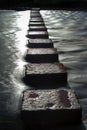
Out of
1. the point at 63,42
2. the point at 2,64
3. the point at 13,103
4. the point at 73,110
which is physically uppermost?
the point at 73,110

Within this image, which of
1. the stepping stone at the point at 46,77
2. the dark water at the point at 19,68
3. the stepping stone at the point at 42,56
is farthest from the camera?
the stepping stone at the point at 42,56

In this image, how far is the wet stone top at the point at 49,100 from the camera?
2.24 metres

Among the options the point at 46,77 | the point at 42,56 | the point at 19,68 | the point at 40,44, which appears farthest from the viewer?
the point at 40,44

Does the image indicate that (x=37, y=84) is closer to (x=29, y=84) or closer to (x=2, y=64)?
(x=29, y=84)

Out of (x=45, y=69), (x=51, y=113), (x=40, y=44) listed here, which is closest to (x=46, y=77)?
(x=45, y=69)

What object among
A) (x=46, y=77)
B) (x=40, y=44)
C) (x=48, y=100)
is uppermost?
(x=48, y=100)

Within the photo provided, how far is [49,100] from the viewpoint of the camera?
2.38 meters

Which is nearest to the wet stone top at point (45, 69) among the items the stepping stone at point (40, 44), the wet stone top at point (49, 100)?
the wet stone top at point (49, 100)

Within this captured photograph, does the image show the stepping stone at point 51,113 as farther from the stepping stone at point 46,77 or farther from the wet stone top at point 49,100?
the stepping stone at point 46,77

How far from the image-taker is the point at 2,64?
12.7 ft

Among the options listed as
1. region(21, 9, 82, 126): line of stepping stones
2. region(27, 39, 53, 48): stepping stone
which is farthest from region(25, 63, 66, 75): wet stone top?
region(27, 39, 53, 48): stepping stone

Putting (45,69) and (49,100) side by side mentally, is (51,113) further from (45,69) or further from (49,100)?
(45,69)

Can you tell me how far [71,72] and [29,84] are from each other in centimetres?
68

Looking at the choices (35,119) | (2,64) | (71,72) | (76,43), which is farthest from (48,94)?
(76,43)
